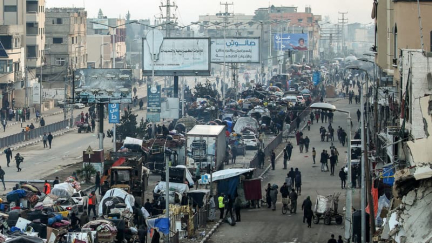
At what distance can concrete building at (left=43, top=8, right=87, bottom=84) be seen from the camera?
330 ft

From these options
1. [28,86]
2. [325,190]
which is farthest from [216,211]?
[28,86]

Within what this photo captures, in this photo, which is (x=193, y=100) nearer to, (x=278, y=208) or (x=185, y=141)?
(x=185, y=141)

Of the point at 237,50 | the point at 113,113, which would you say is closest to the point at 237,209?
the point at 113,113

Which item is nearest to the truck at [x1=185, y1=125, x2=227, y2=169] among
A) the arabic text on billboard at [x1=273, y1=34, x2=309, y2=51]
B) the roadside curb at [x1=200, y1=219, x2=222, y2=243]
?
the roadside curb at [x1=200, y1=219, x2=222, y2=243]

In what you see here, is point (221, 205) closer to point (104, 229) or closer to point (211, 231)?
point (211, 231)

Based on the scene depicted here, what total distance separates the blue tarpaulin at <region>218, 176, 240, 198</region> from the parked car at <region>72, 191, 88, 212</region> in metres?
4.65

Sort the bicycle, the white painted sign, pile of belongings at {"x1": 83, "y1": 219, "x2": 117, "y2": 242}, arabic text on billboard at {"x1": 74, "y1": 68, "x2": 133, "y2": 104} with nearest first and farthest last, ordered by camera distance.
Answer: pile of belongings at {"x1": 83, "y1": 219, "x2": 117, "y2": 242} → the bicycle → arabic text on billboard at {"x1": 74, "y1": 68, "x2": 133, "y2": 104} → the white painted sign

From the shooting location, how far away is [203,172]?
1789 inches

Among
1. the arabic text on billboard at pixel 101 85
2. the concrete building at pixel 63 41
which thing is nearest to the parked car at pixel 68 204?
the arabic text on billboard at pixel 101 85

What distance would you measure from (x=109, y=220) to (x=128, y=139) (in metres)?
19.0

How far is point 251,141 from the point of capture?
2224 inches

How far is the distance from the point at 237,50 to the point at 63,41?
23.7 metres

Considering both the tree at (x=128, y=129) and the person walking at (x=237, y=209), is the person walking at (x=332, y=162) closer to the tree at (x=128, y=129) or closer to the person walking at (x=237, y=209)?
the person walking at (x=237, y=209)

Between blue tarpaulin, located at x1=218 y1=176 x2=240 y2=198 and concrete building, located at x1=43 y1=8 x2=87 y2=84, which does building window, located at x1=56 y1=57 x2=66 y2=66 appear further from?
blue tarpaulin, located at x1=218 y1=176 x2=240 y2=198
